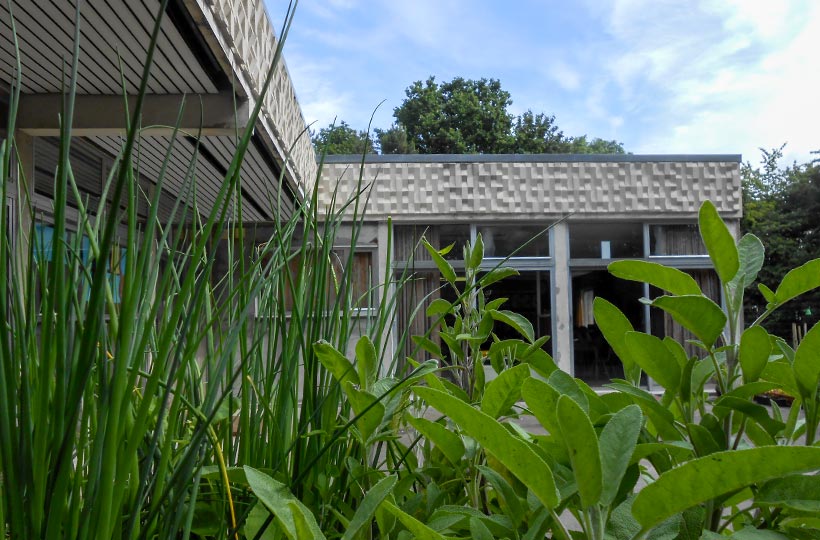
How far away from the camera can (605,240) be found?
1123 cm

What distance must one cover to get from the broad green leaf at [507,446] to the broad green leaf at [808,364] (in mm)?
212

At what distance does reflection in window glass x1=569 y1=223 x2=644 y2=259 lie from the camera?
11180mm

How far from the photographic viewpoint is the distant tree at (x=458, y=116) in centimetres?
3225

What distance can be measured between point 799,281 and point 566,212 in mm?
10886

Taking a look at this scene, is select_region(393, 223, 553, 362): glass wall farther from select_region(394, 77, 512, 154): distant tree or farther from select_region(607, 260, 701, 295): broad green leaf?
select_region(394, 77, 512, 154): distant tree

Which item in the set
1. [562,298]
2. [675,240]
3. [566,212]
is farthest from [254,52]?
[675,240]

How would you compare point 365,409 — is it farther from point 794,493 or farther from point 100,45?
point 100,45

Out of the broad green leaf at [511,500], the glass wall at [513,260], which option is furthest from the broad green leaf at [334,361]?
the glass wall at [513,260]

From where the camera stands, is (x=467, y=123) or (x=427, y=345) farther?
(x=467, y=123)

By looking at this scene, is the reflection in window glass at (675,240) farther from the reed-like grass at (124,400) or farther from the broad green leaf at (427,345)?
the reed-like grass at (124,400)

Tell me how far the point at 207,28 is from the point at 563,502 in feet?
10.9

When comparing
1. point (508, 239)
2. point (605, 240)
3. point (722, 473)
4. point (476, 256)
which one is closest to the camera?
point (722, 473)

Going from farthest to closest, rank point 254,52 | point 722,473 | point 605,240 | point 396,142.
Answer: point 396,142
point 605,240
point 254,52
point 722,473

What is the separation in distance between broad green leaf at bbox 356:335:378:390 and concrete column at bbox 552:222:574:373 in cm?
1062
